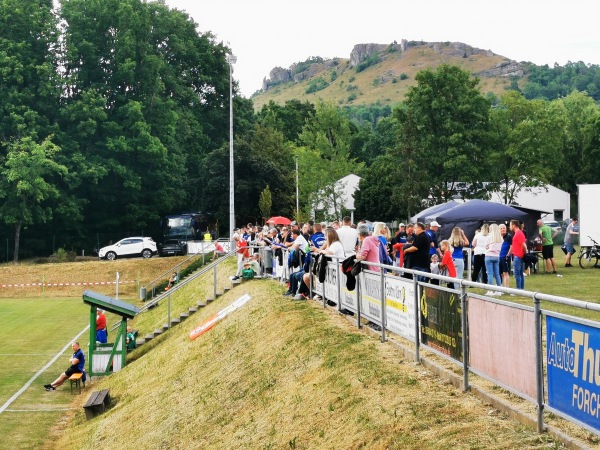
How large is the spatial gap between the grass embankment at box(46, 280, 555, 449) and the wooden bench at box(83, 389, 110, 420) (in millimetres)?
278

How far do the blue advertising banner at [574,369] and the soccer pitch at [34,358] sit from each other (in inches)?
558

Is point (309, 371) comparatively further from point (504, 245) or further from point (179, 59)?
point (179, 59)

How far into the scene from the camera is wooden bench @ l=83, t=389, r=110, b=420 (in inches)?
844

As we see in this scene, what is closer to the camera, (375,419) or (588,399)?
(588,399)

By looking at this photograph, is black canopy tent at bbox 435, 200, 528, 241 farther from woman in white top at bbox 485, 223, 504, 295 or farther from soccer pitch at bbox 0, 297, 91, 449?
soccer pitch at bbox 0, 297, 91, 449

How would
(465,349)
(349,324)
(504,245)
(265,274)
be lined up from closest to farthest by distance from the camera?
(465,349)
(349,324)
(504,245)
(265,274)

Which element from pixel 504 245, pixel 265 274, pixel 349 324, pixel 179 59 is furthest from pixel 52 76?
pixel 349 324

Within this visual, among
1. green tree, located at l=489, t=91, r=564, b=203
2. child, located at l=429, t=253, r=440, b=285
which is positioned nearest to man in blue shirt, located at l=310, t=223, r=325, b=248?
child, located at l=429, t=253, r=440, b=285

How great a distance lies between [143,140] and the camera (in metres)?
74.1

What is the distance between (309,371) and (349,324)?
2532 millimetres

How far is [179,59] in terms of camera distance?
87.8m

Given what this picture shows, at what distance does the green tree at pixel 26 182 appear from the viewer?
65.9 m

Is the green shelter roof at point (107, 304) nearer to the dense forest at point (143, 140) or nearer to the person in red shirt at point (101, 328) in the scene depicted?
the person in red shirt at point (101, 328)

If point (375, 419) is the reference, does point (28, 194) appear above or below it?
above
